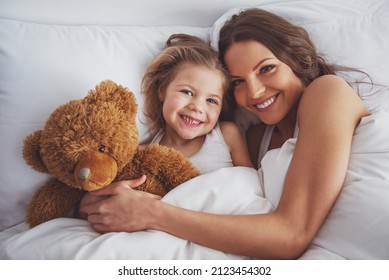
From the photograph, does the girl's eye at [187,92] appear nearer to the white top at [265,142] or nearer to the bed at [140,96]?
the bed at [140,96]

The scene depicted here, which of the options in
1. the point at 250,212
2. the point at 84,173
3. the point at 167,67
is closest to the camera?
the point at 84,173

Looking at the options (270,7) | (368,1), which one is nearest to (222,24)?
(270,7)

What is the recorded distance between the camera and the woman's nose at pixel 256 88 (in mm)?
971

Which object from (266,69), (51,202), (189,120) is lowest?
(51,202)

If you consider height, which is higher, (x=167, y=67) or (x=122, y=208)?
(x=167, y=67)

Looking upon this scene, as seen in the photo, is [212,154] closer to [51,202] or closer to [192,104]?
[192,104]

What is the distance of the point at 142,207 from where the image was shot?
80 cm

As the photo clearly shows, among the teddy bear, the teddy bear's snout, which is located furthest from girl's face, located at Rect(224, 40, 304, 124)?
the teddy bear's snout

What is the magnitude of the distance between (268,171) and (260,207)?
9 centimetres

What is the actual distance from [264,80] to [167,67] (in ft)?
0.78

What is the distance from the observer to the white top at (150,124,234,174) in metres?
0.99

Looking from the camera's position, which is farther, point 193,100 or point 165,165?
point 193,100

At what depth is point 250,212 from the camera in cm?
83

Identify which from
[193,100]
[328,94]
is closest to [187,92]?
[193,100]
